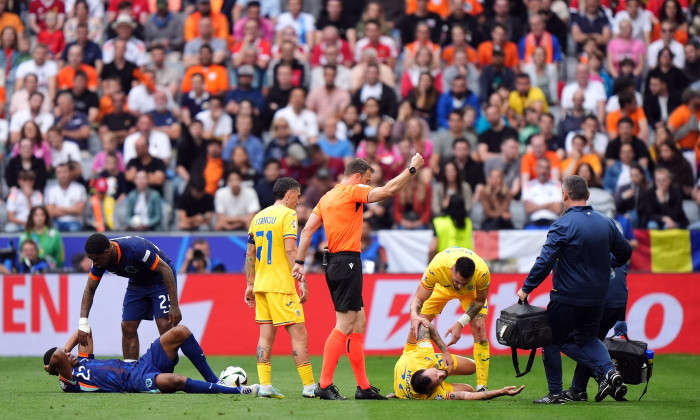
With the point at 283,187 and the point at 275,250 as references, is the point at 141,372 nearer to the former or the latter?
the point at 275,250

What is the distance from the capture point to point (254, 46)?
23250 mm

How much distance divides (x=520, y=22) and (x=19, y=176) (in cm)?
1142

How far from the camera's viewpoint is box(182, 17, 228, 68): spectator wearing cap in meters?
23.3

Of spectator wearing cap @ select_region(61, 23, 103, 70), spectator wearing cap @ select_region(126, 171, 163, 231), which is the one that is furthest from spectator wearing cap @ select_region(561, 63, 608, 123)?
spectator wearing cap @ select_region(61, 23, 103, 70)

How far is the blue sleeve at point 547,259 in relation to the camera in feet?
36.6

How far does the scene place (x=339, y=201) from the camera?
39.4 feet

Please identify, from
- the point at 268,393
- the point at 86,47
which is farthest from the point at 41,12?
the point at 268,393

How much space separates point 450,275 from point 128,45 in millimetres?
14066

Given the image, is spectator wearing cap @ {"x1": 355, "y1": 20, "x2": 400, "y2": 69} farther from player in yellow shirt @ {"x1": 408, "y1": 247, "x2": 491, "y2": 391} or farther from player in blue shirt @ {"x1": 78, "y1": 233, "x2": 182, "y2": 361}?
player in yellow shirt @ {"x1": 408, "y1": 247, "x2": 491, "y2": 391}

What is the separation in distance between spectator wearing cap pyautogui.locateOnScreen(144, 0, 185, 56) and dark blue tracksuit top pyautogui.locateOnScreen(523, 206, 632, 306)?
15040 millimetres

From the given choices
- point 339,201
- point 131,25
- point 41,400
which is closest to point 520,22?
point 131,25

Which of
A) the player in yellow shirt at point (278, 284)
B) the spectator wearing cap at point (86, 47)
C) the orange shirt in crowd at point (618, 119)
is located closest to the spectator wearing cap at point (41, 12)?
the spectator wearing cap at point (86, 47)

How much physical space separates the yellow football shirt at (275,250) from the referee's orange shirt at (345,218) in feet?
1.42

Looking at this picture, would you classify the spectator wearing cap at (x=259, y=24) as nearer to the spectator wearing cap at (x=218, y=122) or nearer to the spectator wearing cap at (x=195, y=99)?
the spectator wearing cap at (x=195, y=99)
